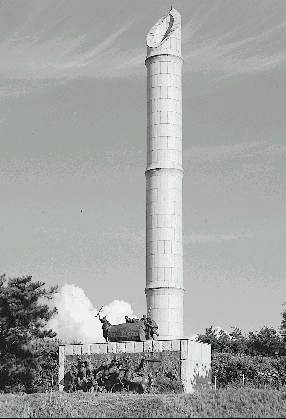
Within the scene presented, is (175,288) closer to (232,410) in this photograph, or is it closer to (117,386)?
(117,386)

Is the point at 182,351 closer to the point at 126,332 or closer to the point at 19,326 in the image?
the point at 126,332

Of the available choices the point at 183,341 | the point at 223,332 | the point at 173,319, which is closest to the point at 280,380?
the point at 173,319

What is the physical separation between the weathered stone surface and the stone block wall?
22.0 inches

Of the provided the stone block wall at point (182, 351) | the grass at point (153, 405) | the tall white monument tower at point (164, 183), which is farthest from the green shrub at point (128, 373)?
the tall white monument tower at point (164, 183)

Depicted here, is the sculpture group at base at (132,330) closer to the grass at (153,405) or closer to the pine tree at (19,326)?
the grass at (153,405)

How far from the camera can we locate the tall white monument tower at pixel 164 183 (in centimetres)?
4406

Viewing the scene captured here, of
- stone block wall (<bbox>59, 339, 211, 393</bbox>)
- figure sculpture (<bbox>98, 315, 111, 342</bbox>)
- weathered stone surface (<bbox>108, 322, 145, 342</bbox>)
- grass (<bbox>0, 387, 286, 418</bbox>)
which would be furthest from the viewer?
figure sculpture (<bbox>98, 315, 111, 342</bbox>)

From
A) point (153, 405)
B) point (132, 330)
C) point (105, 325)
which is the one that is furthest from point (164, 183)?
point (153, 405)

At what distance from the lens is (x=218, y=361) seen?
172 feet

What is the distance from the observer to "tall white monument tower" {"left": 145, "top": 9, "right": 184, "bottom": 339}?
4406cm

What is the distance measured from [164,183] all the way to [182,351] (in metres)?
11.0

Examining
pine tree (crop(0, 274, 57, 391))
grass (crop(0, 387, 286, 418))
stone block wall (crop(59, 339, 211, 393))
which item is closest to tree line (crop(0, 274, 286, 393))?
pine tree (crop(0, 274, 57, 391))

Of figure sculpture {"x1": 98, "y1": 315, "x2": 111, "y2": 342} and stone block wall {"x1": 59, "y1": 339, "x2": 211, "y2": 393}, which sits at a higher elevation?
figure sculpture {"x1": 98, "y1": 315, "x2": 111, "y2": 342}

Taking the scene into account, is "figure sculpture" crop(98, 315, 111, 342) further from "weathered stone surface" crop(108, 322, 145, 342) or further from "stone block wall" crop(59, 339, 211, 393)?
"stone block wall" crop(59, 339, 211, 393)
